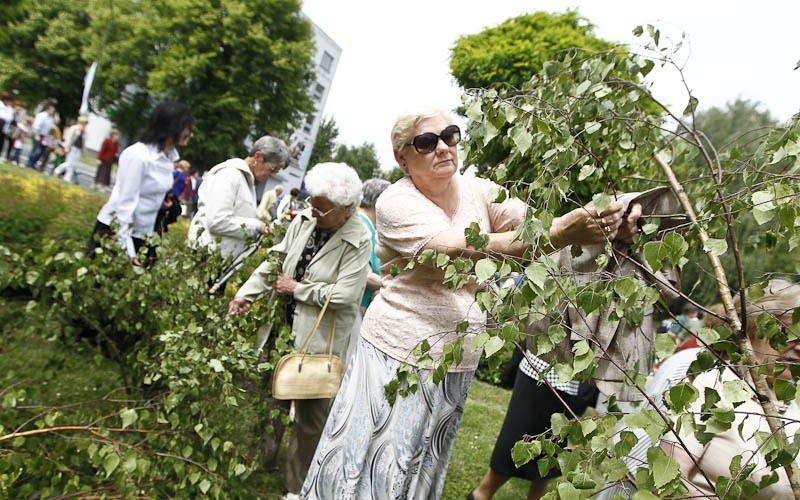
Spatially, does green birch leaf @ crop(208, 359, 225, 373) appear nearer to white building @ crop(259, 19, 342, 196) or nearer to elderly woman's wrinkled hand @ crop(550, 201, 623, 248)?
elderly woman's wrinkled hand @ crop(550, 201, 623, 248)

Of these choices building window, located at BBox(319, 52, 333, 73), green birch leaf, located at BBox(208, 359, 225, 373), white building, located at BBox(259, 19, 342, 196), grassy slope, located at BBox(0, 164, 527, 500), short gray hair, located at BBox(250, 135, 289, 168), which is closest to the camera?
green birch leaf, located at BBox(208, 359, 225, 373)

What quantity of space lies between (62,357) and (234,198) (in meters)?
1.52

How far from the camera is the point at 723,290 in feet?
4.74

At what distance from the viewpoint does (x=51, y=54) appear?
119 ft

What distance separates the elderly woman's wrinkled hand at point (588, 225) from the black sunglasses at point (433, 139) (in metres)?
0.70

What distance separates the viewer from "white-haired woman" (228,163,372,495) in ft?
9.95

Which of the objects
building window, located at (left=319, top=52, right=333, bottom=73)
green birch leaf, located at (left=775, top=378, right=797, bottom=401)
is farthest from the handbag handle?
building window, located at (left=319, top=52, right=333, bottom=73)

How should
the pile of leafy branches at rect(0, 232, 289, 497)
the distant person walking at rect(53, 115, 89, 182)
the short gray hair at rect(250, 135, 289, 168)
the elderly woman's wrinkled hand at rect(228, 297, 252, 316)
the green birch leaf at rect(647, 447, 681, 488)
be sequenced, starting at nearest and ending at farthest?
the green birch leaf at rect(647, 447, 681, 488) < the pile of leafy branches at rect(0, 232, 289, 497) < the elderly woman's wrinkled hand at rect(228, 297, 252, 316) < the short gray hair at rect(250, 135, 289, 168) < the distant person walking at rect(53, 115, 89, 182)

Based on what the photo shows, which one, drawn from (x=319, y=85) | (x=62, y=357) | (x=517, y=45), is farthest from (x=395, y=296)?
(x=319, y=85)

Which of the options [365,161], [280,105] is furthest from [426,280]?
[365,161]

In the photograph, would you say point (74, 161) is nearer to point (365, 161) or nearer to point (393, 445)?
point (393, 445)

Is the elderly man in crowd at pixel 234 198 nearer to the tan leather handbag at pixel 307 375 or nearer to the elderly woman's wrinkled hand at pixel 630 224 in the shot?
the tan leather handbag at pixel 307 375

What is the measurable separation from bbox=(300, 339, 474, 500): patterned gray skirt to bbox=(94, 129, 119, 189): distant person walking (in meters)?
15.9

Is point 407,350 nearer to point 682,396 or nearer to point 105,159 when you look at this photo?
point 682,396
